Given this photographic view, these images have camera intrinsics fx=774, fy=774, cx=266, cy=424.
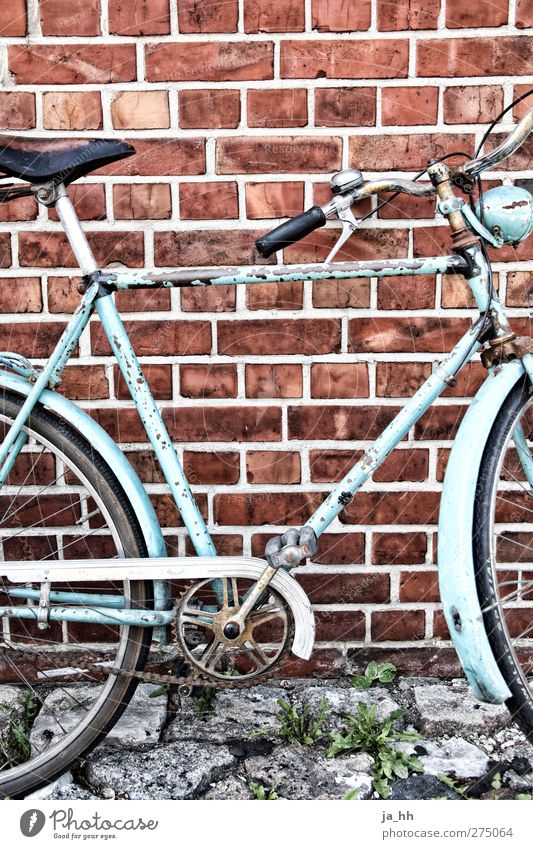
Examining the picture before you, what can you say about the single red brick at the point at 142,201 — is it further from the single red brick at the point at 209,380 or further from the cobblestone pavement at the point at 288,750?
the cobblestone pavement at the point at 288,750

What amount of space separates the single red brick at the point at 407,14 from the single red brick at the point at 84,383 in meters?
1.03

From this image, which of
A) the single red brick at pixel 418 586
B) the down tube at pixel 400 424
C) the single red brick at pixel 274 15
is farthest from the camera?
the single red brick at pixel 418 586

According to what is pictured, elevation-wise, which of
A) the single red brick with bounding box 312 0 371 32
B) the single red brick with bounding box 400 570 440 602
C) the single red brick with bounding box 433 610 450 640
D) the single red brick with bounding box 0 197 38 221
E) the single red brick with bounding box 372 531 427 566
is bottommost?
the single red brick with bounding box 433 610 450 640

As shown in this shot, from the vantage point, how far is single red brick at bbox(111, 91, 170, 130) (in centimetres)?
177

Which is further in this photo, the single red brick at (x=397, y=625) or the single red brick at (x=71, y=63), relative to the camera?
the single red brick at (x=397, y=625)

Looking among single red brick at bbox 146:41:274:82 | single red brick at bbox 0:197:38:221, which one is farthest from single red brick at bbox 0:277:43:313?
single red brick at bbox 146:41:274:82

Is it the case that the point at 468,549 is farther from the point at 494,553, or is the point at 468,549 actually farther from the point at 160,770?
the point at 160,770

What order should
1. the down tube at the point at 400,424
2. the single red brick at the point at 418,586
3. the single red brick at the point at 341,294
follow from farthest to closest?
the single red brick at the point at 418,586, the single red brick at the point at 341,294, the down tube at the point at 400,424

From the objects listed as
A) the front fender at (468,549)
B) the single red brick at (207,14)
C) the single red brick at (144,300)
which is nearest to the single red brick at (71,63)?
the single red brick at (207,14)

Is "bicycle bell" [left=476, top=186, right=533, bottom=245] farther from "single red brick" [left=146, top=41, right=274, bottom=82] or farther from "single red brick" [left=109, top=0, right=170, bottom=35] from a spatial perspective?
"single red brick" [left=109, top=0, right=170, bottom=35]

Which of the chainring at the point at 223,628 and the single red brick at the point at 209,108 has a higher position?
the single red brick at the point at 209,108

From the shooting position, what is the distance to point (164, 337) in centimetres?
186

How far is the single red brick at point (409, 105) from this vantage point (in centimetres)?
178

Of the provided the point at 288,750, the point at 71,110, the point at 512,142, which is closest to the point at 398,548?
the point at 288,750
